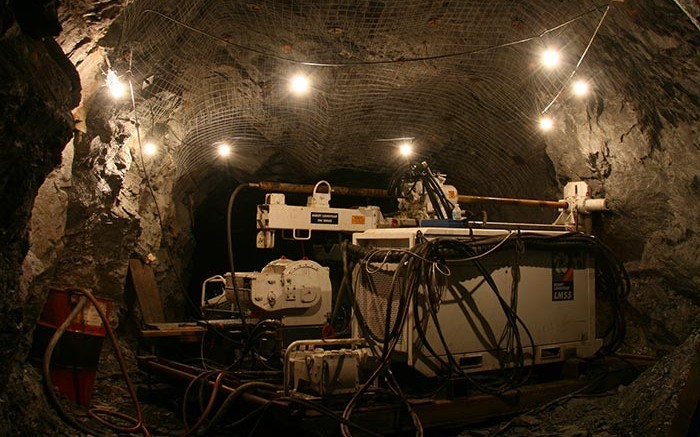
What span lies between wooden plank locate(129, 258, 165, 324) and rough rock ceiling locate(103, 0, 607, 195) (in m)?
1.62

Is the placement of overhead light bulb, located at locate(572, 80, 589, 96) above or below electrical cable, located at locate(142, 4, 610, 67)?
below

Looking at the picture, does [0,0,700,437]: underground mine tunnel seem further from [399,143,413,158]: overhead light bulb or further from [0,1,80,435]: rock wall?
[399,143,413,158]: overhead light bulb

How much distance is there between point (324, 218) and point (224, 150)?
8.80 ft

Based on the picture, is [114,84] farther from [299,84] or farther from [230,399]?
[230,399]

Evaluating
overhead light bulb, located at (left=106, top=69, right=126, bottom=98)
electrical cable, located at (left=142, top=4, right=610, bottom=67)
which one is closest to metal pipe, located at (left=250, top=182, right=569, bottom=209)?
electrical cable, located at (left=142, top=4, right=610, bottom=67)

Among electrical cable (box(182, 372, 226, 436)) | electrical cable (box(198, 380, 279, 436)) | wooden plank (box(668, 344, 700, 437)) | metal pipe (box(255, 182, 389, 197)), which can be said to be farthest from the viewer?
metal pipe (box(255, 182, 389, 197))

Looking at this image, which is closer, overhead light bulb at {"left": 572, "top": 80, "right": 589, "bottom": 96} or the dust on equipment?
the dust on equipment

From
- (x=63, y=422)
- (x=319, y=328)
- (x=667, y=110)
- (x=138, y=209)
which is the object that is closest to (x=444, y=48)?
(x=667, y=110)

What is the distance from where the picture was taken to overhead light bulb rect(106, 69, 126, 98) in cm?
525

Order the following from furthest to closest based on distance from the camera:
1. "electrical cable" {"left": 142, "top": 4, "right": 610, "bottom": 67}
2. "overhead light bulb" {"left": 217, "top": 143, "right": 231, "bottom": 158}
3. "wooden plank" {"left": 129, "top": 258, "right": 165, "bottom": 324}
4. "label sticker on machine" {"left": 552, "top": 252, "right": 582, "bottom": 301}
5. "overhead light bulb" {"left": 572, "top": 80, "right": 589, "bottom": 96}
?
"overhead light bulb" {"left": 217, "top": 143, "right": 231, "bottom": 158}
"wooden plank" {"left": 129, "top": 258, "right": 165, "bottom": 324}
"overhead light bulb" {"left": 572, "top": 80, "right": 589, "bottom": 96}
"label sticker on machine" {"left": 552, "top": 252, "right": 582, "bottom": 301}
"electrical cable" {"left": 142, "top": 4, "right": 610, "bottom": 67}

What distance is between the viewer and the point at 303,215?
6895 millimetres

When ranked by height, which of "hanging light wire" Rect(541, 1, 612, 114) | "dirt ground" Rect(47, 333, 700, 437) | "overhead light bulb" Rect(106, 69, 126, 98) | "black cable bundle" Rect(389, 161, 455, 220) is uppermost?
"hanging light wire" Rect(541, 1, 612, 114)

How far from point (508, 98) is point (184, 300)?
595 centimetres

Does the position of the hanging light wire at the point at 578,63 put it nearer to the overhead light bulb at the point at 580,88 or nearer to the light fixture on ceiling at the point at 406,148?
the overhead light bulb at the point at 580,88
